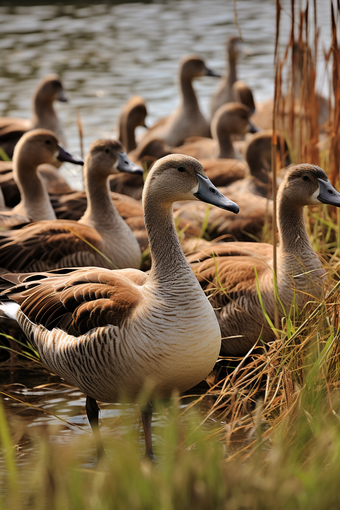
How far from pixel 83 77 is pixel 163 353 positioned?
541 inches

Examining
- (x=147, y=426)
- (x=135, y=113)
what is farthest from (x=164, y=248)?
(x=135, y=113)

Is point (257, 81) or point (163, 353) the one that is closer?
point (163, 353)

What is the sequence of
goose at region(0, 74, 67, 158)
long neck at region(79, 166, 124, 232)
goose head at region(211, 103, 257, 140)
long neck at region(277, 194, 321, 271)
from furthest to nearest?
goose at region(0, 74, 67, 158) → goose head at region(211, 103, 257, 140) → long neck at region(79, 166, 124, 232) → long neck at region(277, 194, 321, 271)

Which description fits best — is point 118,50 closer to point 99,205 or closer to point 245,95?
point 245,95

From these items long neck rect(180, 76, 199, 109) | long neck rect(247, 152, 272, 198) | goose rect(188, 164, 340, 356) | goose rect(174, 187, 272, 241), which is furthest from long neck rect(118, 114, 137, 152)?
goose rect(188, 164, 340, 356)

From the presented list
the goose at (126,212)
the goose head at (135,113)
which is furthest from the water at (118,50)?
the goose at (126,212)

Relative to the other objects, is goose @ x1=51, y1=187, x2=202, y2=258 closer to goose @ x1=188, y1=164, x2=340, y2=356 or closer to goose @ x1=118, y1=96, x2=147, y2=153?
goose @ x1=188, y1=164, x2=340, y2=356

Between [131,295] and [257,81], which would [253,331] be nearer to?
[131,295]

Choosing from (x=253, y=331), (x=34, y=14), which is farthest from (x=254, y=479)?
(x=34, y=14)

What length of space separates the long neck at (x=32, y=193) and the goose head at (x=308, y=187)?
2740mm

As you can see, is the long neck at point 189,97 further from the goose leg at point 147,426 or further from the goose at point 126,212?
the goose leg at point 147,426

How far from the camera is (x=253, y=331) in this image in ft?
16.3

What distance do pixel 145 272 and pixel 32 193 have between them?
222 cm

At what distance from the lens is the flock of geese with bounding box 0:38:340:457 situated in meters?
3.85
